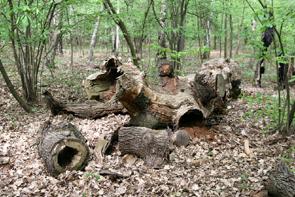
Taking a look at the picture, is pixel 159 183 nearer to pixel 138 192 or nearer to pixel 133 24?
pixel 138 192

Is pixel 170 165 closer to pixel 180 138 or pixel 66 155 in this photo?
pixel 180 138

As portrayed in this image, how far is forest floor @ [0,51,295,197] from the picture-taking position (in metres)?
4.89

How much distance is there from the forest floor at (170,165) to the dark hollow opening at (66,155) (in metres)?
0.30

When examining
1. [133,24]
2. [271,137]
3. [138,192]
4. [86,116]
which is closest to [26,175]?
[138,192]

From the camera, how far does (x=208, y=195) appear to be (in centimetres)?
473

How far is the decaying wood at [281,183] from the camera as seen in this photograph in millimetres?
4238

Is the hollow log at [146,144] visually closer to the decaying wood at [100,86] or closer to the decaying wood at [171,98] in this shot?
the decaying wood at [171,98]

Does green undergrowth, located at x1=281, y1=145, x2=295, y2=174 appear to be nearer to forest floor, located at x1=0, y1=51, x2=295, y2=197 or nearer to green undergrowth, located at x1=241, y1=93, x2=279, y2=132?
forest floor, located at x1=0, y1=51, x2=295, y2=197

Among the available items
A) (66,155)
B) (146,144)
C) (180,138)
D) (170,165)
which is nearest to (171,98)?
(180,138)

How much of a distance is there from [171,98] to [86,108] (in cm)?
Answer: 220

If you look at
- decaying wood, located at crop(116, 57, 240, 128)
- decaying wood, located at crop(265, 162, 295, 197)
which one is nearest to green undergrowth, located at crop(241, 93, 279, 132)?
decaying wood, located at crop(116, 57, 240, 128)

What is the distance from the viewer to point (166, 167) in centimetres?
552

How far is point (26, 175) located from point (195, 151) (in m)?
2.93

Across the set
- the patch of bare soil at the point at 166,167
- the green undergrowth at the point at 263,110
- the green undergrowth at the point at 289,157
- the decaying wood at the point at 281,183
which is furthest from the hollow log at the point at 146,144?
the green undergrowth at the point at 263,110
